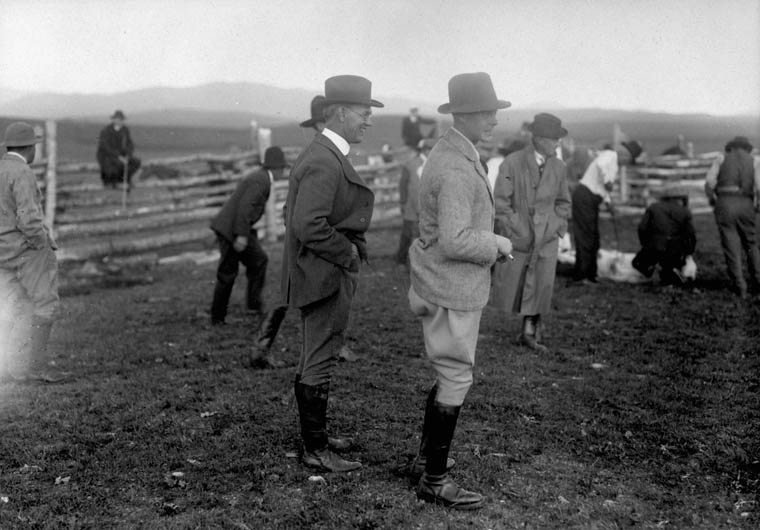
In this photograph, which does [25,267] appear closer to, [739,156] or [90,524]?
[90,524]

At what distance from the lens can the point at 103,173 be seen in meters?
15.0

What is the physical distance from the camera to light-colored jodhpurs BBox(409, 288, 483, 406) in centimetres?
399

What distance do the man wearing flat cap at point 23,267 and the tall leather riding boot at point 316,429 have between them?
9.46 ft

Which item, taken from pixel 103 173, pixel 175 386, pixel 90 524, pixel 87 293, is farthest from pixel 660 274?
pixel 103 173

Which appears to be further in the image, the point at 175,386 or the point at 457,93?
the point at 175,386

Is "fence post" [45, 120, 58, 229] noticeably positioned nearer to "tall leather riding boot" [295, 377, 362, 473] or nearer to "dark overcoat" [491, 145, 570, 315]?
"dark overcoat" [491, 145, 570, 315]

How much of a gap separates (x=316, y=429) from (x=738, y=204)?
742 centimetres

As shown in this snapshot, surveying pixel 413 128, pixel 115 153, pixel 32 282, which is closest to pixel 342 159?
pixel 32 282

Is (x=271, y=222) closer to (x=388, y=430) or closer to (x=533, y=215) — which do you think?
(x=533, y=215)

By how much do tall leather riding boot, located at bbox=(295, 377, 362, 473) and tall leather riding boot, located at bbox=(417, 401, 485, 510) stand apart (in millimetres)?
629

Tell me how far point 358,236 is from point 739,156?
23.4 ft

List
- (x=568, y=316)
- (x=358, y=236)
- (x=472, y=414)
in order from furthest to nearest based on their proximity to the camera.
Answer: (x=568, y=316), (x=472, y=414), (x=358, y=236)

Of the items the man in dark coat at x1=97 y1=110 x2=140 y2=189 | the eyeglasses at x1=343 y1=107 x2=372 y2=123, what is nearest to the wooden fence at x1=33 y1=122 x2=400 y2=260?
the man in dark coat at x1=97 y1=110 x2=140 y2=189

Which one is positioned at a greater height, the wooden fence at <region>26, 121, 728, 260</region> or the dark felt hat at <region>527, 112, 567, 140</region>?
the dark felt hat at <region>527, 112, 567, 140</region>
